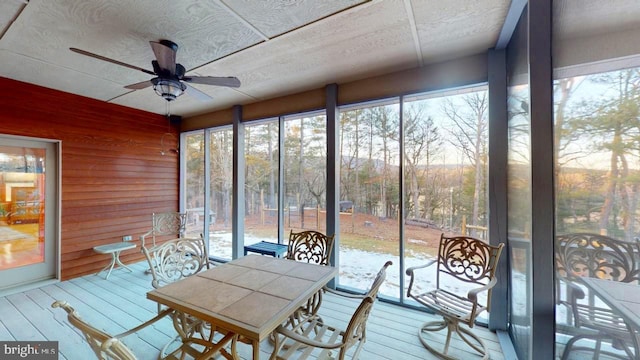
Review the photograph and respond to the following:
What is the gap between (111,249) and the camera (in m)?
3.72

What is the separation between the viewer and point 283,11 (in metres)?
1.87

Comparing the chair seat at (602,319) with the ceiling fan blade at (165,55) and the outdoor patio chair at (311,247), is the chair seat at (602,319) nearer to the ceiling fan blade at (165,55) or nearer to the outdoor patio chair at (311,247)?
the outdoor patio chair at (311,247)

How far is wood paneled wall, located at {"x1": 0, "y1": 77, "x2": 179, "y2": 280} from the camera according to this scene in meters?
3.34

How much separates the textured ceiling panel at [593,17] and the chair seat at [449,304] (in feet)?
6.40

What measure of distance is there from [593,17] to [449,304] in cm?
216

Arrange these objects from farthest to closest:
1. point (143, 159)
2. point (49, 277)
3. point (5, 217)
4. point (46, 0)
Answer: point (143, 159)
point (49, 277)
point (5, 217)
point (46, 0)

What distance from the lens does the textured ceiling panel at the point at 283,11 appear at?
178 cm

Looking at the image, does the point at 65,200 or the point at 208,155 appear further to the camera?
the point at 208,155

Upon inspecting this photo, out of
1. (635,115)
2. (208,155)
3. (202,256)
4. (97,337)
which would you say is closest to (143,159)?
(208,155)

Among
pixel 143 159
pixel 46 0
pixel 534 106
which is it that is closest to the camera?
pixel 534 106

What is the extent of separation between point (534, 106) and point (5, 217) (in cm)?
599

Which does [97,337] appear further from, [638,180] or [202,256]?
[638,180]

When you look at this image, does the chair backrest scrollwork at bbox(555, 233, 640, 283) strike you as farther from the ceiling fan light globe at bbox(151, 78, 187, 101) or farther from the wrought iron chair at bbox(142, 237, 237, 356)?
the ceiling fan light globe at bbox(151, 78, 187, 101)

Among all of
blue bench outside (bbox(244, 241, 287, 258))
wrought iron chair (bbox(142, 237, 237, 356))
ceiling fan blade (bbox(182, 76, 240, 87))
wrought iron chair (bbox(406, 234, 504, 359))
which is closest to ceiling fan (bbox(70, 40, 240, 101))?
ceiling fan blade (bbox(182, 76, 240, 87))
